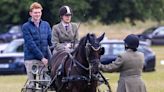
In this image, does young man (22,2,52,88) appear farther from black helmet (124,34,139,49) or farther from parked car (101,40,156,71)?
parked car (101,40,156,71)

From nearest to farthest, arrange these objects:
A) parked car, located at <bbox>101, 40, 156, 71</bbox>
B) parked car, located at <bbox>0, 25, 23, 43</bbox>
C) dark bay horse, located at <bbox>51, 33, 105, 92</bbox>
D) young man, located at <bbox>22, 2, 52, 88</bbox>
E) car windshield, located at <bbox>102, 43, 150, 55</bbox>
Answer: dark bay horse, located at <bbox>51, 33, 105, 92</bbox> < young man, located at <bbox>22, 2, 52, 88</bbox> < parked car, located at <bbox>101, 40, 156, 71</bbox> < car windshield, located at <bbox>102, 43, 150, 55</bbox> < parked car, located at <bbox>0, 25, 23, 43</bbox>

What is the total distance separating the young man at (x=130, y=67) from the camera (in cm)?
1296

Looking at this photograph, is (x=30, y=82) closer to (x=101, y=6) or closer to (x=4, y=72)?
(x=4, y=72)

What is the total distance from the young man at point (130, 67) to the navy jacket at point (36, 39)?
106 inches

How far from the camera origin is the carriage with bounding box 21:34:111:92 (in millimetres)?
12930

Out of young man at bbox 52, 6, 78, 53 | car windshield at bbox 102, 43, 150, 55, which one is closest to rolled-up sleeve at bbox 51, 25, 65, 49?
young man at bbox 52, 6, 78, 53

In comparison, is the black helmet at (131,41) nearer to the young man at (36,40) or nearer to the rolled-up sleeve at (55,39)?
the rolled-up sleeve at (55,39)

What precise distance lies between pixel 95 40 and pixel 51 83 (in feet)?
6.85

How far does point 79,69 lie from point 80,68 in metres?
0.04

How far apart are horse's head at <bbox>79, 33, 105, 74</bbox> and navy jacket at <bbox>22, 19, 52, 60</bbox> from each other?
2271 millimetres

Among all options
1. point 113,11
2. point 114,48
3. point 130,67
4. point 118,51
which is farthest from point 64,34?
point 113,11

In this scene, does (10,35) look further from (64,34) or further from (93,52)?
(93,52)

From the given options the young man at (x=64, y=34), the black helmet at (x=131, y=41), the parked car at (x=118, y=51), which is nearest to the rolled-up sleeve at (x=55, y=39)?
the young man at (x=64, y=34)

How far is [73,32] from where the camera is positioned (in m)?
15.2
